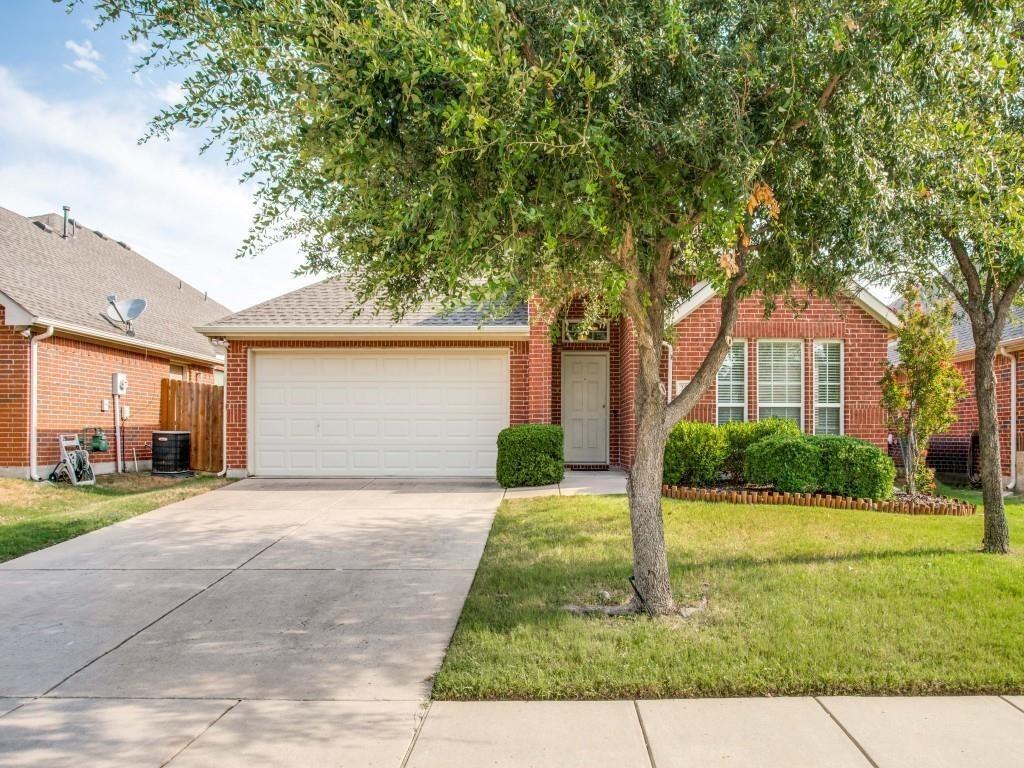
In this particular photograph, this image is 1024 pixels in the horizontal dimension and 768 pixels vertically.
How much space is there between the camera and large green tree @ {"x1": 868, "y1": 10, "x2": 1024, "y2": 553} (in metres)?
4.41

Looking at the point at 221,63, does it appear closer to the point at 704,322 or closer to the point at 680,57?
the point at 680,57

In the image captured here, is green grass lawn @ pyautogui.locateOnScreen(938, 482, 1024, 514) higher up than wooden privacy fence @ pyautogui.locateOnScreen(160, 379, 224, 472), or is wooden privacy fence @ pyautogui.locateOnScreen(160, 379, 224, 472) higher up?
wooden privacy fence @ pyautogui.locateOnScreen(160, 379, 224, 472)

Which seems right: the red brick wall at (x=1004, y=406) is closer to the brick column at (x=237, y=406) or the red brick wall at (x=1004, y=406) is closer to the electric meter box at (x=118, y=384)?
the brick column at (x=237, y=406)

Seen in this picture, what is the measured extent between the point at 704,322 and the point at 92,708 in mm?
10572

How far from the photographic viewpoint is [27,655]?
14.9 feet

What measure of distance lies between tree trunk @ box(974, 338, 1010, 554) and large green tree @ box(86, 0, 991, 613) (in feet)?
10.6

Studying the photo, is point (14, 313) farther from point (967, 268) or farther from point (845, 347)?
point (845, 347)

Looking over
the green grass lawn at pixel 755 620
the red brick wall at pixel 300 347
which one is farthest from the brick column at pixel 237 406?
the green grass lawn at pixel 755 620

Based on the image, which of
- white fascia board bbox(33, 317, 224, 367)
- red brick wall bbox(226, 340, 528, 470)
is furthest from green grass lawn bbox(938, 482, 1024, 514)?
white fascia board bbox(33, 317, 224, 367)

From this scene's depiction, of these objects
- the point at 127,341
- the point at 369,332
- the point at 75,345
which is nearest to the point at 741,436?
the point at 369,332

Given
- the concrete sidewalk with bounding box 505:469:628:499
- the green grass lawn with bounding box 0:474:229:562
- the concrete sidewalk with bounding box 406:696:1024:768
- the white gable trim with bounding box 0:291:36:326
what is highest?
the white gable trim with bounding box 0:291:36:326

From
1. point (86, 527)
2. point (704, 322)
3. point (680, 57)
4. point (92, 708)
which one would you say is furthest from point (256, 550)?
point (704, 322)

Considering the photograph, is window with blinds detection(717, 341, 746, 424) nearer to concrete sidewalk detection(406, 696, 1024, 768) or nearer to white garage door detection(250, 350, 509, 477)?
white garage door detection(250, 350, 509, 477)

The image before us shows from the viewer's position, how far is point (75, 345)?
13.0 meters
